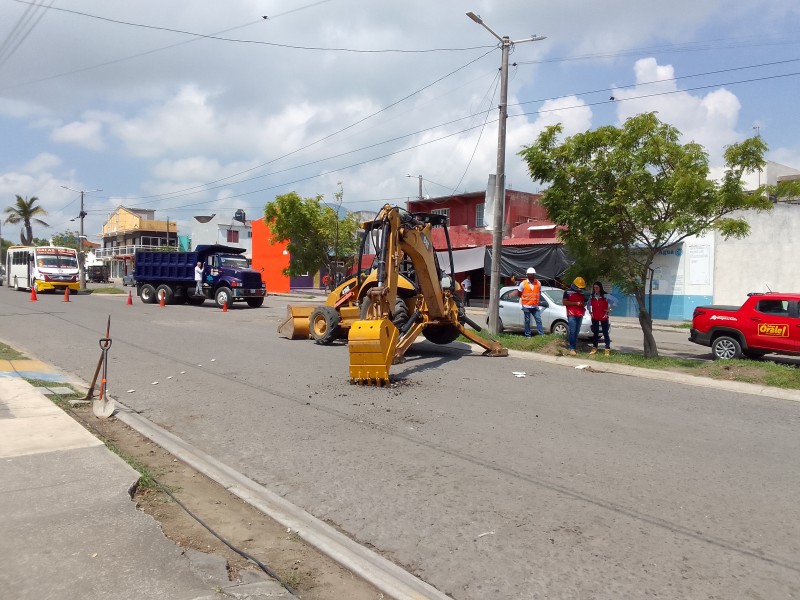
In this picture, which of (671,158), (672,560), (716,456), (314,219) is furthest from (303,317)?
(314,219)

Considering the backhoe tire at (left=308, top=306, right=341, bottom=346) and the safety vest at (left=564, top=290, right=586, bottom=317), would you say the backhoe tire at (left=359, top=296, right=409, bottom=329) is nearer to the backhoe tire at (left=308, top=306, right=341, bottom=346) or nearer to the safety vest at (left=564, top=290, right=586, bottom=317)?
the backhoe tire at (left=308, top=306, right=341, bottom=346)

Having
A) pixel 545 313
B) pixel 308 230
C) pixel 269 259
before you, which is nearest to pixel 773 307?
pixel 545 313

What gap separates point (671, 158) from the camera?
12.9 meters

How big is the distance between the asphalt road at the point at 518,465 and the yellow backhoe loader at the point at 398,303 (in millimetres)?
568

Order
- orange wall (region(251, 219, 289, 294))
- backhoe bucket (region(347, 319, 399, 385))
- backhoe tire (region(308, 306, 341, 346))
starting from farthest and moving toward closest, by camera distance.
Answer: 1. orange wall (region(251, 219, 289, 294))
2. backhoe tire (region(308, 306, 341, 346))
3. backhoe bucket (region(347, 319, 399, 385))

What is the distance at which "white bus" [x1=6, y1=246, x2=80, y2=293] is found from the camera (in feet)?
125

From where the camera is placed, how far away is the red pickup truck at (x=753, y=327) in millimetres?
13352

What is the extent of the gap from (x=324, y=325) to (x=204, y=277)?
1501 cm

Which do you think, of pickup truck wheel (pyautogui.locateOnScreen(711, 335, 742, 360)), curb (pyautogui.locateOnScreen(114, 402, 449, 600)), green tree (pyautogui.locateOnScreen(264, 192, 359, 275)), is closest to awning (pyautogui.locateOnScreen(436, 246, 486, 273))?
green tree (pyautogui.locateOnScreen(264, 192, 359, 275))

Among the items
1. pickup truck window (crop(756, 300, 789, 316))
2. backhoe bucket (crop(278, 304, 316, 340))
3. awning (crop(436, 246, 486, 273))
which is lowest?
backhoe bucket (crop(278, 304, 316, 340))

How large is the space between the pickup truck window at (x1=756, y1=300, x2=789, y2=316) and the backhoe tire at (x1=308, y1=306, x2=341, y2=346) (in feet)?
30.4

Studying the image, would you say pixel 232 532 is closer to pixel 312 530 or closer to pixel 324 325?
pixel 312 530

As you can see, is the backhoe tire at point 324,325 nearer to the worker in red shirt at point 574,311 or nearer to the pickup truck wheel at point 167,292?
the worker in red shirt at point 574,311

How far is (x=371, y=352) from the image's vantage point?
10.5m
